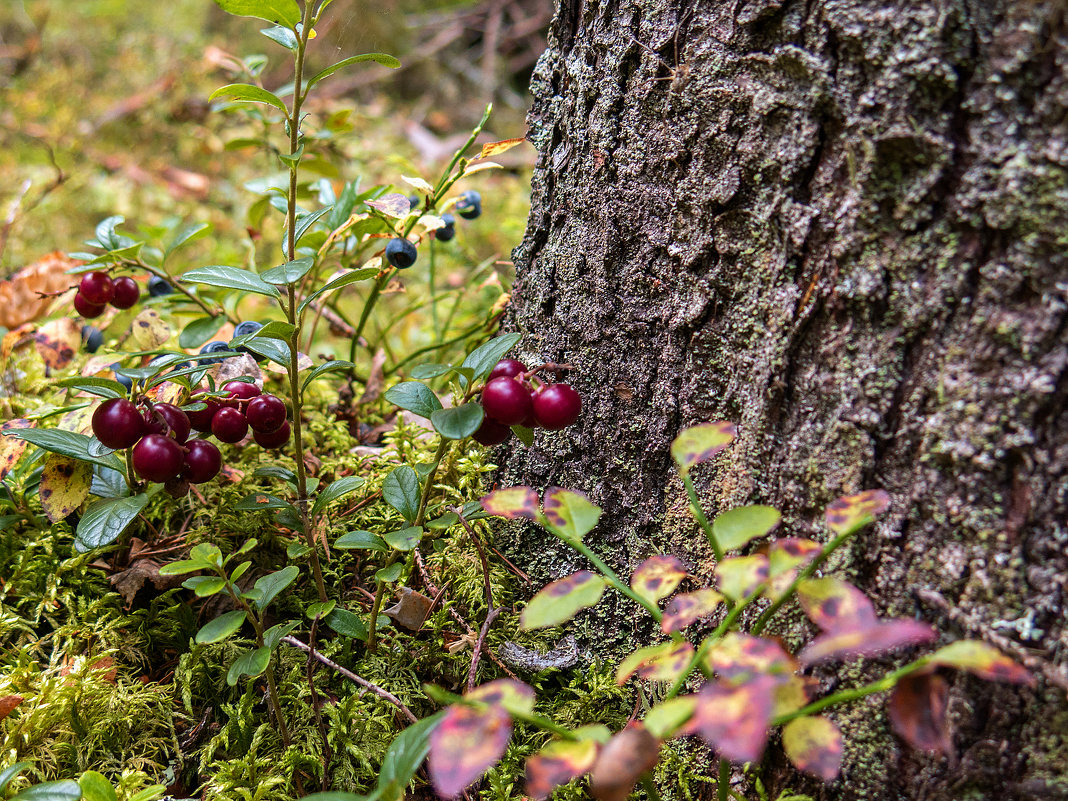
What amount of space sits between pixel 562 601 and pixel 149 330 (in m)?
1.14

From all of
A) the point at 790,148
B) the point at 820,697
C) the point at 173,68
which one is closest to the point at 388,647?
the point at 820,697

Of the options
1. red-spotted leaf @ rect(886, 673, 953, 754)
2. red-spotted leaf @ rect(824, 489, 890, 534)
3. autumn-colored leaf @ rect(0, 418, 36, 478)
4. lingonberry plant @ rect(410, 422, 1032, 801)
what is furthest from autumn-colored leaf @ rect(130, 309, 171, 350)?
red-spotted leaf @ rect(886, 673, 953, 754)

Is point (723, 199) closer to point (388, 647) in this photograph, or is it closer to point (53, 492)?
point (388, 647)

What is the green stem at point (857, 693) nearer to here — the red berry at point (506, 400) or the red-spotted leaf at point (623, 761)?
the red-spotted leaf at point (623, 761)

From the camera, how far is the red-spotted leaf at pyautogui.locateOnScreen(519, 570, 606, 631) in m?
0.75

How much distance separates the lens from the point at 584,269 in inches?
47.3

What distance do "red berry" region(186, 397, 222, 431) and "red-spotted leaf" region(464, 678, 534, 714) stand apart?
0.70 meters

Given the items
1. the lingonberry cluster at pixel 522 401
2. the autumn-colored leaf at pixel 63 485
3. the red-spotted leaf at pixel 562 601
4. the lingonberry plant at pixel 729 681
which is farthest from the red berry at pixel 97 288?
the red-spotted leaf at pixel 562 601

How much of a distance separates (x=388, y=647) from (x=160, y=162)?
363cm

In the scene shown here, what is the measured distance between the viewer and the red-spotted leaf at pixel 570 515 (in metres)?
0.85

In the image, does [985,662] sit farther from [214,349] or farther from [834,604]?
[214,349]

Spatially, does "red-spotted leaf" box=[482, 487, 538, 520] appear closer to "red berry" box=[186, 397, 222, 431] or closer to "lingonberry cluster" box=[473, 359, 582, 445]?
"lingonberry cluster" box=[473, 359, 582, 445]

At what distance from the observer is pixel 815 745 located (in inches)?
28.2

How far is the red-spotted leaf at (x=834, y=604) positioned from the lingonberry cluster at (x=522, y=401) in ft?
1.16
